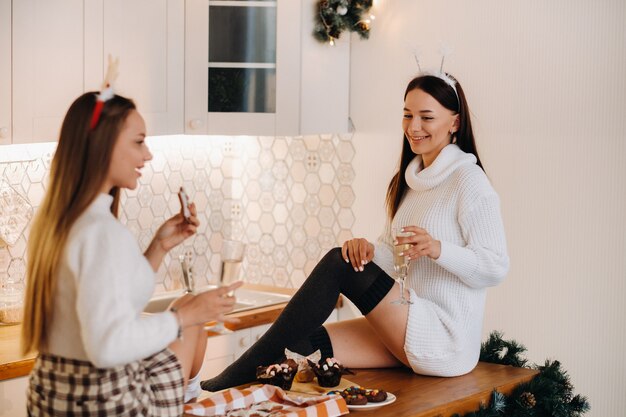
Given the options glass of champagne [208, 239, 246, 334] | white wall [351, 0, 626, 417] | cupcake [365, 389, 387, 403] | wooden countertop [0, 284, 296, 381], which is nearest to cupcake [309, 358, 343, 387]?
cupcake [365, 389, 387, 403]

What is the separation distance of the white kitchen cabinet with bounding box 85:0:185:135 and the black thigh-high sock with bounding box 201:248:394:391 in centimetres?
103

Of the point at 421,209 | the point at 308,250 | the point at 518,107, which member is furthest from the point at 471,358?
the point at 308,250

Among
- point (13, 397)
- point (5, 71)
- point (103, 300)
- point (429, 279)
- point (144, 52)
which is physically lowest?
point (13, 397)

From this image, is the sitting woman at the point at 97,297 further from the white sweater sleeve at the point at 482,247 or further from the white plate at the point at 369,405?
the white sweater sleeve at the point at 482,247

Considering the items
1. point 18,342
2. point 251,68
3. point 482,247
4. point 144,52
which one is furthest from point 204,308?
point 251,68

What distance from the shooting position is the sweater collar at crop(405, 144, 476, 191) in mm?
2709

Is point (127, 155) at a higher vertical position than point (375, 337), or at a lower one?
higher

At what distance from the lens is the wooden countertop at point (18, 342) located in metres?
2.56

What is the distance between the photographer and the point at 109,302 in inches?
65.6

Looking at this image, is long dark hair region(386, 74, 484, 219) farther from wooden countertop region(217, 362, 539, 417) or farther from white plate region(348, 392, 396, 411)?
white plate region(348, 392, 396, 411)

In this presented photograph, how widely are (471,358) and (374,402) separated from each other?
51 cm

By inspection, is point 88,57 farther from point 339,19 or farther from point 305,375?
point 305,375

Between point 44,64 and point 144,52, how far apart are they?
1.55ft

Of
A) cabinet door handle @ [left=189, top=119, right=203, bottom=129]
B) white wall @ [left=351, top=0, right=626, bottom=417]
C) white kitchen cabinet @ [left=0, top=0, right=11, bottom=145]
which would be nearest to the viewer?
white kitchen cabinet @ [left=0, top=0, right=11, bottom=145]
